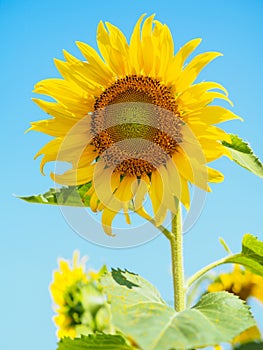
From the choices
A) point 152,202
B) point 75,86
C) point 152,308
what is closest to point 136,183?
point 152,202

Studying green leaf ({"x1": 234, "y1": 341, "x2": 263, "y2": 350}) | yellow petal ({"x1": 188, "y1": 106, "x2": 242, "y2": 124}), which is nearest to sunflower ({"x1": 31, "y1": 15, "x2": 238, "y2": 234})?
yellow petal ({"x1": 188, "y1": 106, "x2": 242, "y2": 124})

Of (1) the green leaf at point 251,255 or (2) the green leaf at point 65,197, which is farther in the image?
(2) the green leaf at point 65,197

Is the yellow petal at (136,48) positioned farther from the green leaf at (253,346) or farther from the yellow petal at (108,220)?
the green leaf at (253,346)

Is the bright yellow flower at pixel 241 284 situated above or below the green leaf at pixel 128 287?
below

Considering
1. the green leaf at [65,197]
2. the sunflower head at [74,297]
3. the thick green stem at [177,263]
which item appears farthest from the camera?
the sunflower head at [74,297]

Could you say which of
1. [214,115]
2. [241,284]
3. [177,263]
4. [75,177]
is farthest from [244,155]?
[241,284]

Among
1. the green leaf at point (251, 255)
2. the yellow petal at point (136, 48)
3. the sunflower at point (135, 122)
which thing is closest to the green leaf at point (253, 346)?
the green leaf at point (251, 255)

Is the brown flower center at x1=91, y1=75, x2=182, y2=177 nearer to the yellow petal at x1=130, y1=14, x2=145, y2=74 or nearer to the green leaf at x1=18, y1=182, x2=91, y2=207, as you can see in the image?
the yellow petal at x1=130, y1=14, x2=145, y2=74

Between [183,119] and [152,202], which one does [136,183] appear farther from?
[183,119]
